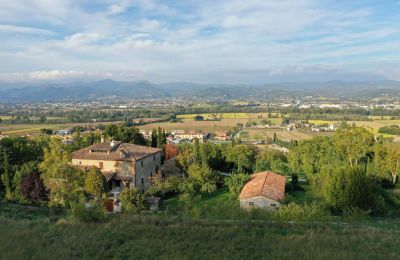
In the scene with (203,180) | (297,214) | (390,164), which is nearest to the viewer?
(297,214)

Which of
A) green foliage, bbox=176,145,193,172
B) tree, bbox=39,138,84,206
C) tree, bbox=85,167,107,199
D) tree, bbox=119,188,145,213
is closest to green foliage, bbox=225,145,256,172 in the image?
green foliage, bbox=176,145,193,172

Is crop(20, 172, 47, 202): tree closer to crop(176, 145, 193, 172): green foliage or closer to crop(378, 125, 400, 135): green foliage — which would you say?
crop(176, 145, 193, 172): green foliage

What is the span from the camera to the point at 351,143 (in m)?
38.8

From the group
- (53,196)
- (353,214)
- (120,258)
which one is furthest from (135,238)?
(53,196)

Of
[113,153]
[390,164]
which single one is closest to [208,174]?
[113,153]

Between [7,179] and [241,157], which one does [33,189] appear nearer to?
[7,179]

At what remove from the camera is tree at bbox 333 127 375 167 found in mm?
38656

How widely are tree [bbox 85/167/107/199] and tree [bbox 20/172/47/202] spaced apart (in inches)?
119

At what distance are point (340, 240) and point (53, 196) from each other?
62.5 feet

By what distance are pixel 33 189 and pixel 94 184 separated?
4.17 m

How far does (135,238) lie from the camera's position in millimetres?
8961

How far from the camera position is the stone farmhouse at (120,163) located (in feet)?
102

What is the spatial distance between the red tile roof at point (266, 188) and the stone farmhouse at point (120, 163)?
377 inches

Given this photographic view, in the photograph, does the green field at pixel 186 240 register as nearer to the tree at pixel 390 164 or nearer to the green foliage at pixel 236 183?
the green foliage at pixel 236 183
